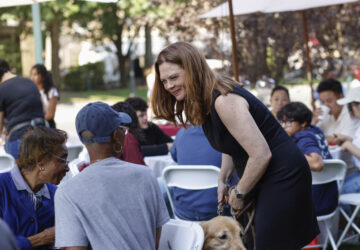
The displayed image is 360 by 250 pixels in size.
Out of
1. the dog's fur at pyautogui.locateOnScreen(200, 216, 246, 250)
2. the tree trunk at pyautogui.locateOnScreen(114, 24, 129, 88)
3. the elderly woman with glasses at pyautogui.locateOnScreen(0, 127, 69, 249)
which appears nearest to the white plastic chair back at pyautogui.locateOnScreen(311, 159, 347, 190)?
the dog's fur at pyautogui.locateOnScreen(200, 216, 246, 250)

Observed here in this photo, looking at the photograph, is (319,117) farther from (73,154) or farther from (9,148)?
(9,148)

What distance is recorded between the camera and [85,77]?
3047cm

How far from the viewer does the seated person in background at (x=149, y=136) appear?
530 centimetres

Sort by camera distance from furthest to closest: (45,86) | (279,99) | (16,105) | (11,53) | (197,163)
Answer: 1. (11,53)
2. (45,86)
3. (279,99)
4. (16,105)
5. (197,163)

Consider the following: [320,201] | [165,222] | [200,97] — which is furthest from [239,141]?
[320,201]

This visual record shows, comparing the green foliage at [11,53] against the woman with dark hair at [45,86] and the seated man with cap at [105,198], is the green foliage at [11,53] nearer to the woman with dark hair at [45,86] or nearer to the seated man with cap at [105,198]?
the woman with dark hair at [45,86]

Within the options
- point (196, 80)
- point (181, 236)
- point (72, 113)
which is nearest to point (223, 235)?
point (181, 236)

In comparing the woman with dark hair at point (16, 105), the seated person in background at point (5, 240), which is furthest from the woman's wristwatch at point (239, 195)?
the woman with dark hair at point (16, 105)

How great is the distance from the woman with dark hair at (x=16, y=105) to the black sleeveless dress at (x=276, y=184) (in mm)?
3111

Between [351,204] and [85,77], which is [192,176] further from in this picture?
[85,77]

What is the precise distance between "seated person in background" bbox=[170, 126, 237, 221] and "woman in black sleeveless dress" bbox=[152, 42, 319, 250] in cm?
139

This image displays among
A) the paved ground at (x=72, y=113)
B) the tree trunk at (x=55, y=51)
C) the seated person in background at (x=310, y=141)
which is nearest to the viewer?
the seated person in background at (x=310, y=141)

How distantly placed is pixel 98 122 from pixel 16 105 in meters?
3.36

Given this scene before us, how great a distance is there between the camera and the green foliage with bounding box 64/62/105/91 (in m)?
29.4
